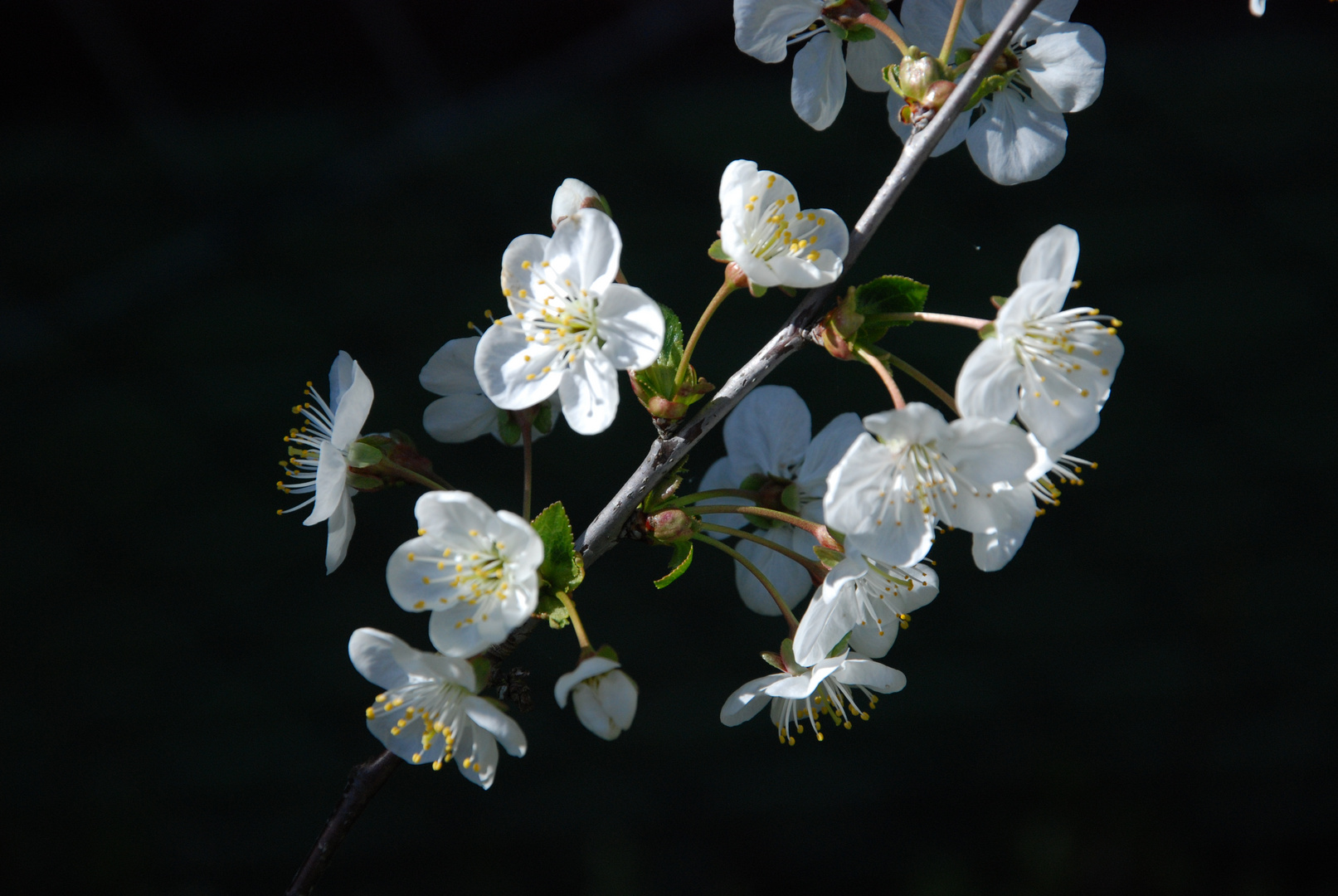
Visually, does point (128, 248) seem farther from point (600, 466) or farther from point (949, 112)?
point (949, 112)

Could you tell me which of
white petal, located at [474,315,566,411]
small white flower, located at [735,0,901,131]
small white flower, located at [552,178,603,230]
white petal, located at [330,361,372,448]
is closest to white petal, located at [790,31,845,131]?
small white flower, located at [735,0,901,131]

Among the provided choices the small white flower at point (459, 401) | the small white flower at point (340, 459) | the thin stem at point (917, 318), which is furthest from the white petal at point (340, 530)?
the thin stem at point (917, 318)

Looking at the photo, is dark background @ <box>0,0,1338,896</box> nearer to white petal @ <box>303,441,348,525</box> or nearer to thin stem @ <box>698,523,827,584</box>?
thin stem @ <box>698,523,827,584</box>

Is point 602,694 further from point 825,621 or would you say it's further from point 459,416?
point 459,416

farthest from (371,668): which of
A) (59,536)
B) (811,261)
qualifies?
(59,536)

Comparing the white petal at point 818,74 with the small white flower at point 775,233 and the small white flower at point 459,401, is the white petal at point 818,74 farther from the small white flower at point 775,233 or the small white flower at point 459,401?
the small white flower at point 459,401
